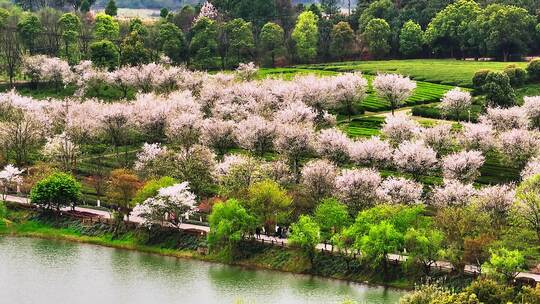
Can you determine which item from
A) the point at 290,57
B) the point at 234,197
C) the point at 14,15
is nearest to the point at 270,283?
the point at 234,197

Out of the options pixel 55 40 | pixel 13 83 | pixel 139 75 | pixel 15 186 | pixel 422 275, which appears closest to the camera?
pixel 422 275

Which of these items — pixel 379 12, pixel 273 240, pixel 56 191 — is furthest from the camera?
pixel 379 12

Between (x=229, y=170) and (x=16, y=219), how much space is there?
52.8 ft

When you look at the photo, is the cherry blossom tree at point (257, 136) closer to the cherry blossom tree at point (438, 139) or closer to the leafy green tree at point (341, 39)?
the cherry blossom tree at point (438, 139)

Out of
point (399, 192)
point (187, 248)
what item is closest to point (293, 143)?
point (399, 192)

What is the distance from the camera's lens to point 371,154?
68.8 m

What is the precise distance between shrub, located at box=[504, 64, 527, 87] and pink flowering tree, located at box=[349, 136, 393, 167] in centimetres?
3012

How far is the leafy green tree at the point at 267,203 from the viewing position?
5884 cm

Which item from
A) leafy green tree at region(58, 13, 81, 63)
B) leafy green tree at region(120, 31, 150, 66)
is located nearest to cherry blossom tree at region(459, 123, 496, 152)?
leafy green tree at region(120, 31, 150, 66)

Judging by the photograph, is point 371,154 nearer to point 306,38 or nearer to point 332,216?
point 332,216

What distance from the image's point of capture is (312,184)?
2461 inches

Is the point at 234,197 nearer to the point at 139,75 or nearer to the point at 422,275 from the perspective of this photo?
the point at 422,275

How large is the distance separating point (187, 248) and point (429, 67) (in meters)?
57.4

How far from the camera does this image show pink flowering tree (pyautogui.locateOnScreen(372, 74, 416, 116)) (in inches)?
3492
